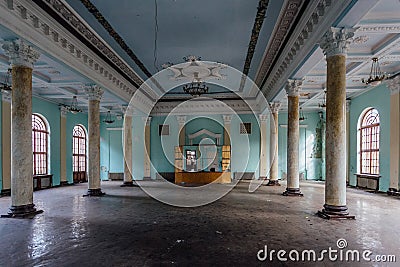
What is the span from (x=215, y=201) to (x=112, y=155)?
12.2m

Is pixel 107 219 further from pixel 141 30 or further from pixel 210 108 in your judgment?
pixel 210 108

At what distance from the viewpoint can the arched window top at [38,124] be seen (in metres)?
15.0

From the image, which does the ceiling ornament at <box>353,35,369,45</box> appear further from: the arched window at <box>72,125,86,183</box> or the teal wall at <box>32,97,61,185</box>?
the arched window at <box>72,125,86,183</box>

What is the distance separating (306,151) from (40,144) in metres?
16.0

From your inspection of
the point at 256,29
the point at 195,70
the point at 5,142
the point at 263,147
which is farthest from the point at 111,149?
the point at 256,29

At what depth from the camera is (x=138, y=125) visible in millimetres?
19734

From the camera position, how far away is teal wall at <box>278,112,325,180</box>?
19.5m

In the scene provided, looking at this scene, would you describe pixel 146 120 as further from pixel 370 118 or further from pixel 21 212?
pixel 370 118

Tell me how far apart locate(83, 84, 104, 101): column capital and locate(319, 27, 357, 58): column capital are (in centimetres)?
808

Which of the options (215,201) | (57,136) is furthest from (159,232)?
(57,136)

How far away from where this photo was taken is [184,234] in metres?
5.89

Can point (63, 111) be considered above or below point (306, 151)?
above

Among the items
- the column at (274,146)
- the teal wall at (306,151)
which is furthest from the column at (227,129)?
the column at (274,146)

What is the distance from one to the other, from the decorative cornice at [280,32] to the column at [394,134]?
16.5 feet
